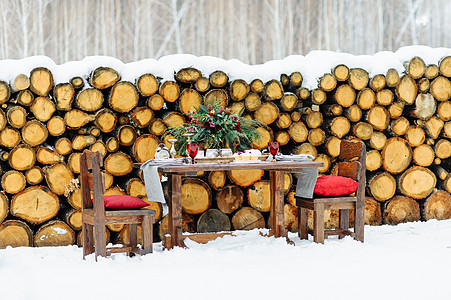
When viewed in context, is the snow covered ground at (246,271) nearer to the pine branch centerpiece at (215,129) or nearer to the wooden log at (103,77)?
the pine branch centerpiece at (215,129)

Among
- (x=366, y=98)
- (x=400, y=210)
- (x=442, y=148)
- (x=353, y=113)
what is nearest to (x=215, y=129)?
(x=353, y=113)

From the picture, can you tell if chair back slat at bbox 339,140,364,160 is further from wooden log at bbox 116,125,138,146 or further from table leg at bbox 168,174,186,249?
wooden log at bbox 116,125,138,146

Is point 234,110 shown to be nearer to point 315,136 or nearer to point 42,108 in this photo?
point 315,136

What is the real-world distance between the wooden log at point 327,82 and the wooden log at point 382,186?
2.96ft

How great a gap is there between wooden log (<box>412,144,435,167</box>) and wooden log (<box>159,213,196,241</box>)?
209cm

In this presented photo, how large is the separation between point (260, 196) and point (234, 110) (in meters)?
0.75

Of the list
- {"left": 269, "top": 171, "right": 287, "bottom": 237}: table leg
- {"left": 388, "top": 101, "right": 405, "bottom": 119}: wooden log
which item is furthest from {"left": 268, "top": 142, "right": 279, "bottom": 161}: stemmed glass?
{"left": 388, "top": 101, "right": 405, "bottom": 119}: wooden log

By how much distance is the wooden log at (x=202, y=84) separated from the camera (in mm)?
4035

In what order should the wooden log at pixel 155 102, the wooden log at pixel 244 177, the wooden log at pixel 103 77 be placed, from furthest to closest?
the wooden log at pixel 244 177, the wooden log at pixel 155 102, the wooden log at pixel 103 77

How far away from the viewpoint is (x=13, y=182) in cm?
369

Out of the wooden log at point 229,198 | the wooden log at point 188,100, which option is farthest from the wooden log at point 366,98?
the wooden log at point 188,100

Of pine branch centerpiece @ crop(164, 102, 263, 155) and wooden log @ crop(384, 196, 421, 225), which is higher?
pine branch centerpiece @ crop(164, 102, 263, 155)

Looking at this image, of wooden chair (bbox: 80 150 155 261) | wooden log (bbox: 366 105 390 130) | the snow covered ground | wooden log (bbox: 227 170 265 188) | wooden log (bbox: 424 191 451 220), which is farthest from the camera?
wooden log (bbox: 424 191 451 220)

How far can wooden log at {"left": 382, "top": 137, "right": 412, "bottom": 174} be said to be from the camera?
4402 millimetres
